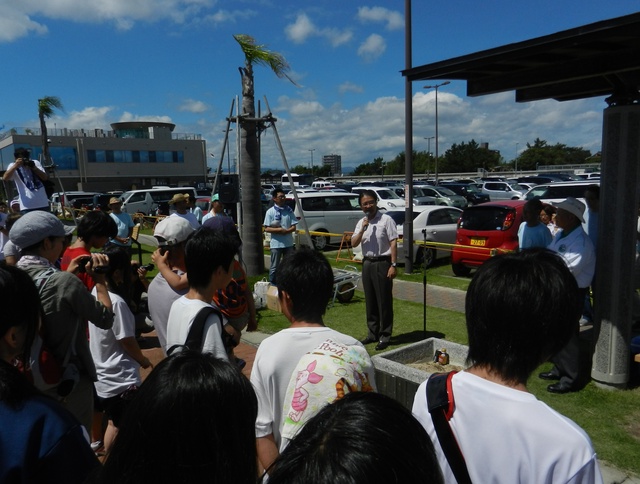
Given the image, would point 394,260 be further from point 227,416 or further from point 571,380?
point 227,416

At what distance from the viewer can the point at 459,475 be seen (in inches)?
54.9

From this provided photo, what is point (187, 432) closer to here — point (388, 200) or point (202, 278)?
point (202, 278)

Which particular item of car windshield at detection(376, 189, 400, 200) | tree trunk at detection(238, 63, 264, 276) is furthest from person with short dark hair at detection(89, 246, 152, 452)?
car windshield at detection(376, 189, 400, 200)

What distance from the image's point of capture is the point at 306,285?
7.47ft

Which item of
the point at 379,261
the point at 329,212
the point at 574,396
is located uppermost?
the point at 379,261

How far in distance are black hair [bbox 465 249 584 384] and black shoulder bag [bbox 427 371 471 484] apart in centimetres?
16

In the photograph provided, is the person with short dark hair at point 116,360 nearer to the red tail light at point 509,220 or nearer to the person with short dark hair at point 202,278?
the person with short dark hair at point 202,278

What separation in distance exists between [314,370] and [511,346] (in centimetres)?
70

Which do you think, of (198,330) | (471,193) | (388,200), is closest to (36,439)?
(198,330)

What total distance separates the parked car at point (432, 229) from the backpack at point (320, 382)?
1061cm

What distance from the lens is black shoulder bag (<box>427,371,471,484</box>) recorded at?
1.40m

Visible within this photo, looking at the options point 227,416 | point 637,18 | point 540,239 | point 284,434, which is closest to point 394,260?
point 540,239

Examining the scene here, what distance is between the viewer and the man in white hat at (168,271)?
302cm

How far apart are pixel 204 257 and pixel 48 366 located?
3.05ft
